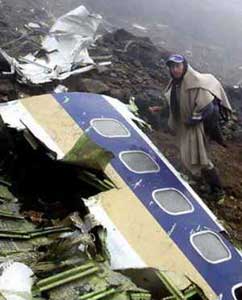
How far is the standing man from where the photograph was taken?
6.20 meters

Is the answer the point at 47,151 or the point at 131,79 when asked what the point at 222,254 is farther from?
the point at 131,79

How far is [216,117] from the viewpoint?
6297mm

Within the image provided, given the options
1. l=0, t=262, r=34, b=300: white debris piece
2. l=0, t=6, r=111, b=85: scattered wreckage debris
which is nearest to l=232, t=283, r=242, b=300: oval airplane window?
l=0, t=262, r=34, b=300: white debris piece

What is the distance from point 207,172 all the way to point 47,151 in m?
2.31

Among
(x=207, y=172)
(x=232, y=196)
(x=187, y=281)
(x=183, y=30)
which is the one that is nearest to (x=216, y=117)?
(x=207, y=172)

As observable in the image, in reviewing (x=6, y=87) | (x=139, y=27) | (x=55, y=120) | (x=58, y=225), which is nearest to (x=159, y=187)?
(x=58, y=225)

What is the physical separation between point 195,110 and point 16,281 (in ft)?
10.6

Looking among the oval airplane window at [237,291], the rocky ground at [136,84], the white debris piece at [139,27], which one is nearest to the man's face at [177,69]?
the rocky ground at [136,84]

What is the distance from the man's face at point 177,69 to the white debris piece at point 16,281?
3169mm

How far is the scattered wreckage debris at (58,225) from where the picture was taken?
12.4 feet

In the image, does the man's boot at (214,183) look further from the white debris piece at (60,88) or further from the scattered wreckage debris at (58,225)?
the white debris piece at (60,88)

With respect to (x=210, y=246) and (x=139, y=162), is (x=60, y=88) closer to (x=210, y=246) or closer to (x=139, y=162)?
(x=139, y=162)

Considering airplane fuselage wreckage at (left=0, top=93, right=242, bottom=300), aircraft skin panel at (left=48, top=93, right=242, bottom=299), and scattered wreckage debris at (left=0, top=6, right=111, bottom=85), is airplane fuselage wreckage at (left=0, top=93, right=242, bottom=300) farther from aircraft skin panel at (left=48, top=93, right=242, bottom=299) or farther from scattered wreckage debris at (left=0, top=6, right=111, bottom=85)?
scattered wreckage debris at (left=0, top=6, right=111, bottom=85)

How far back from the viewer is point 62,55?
8297 millimetres
